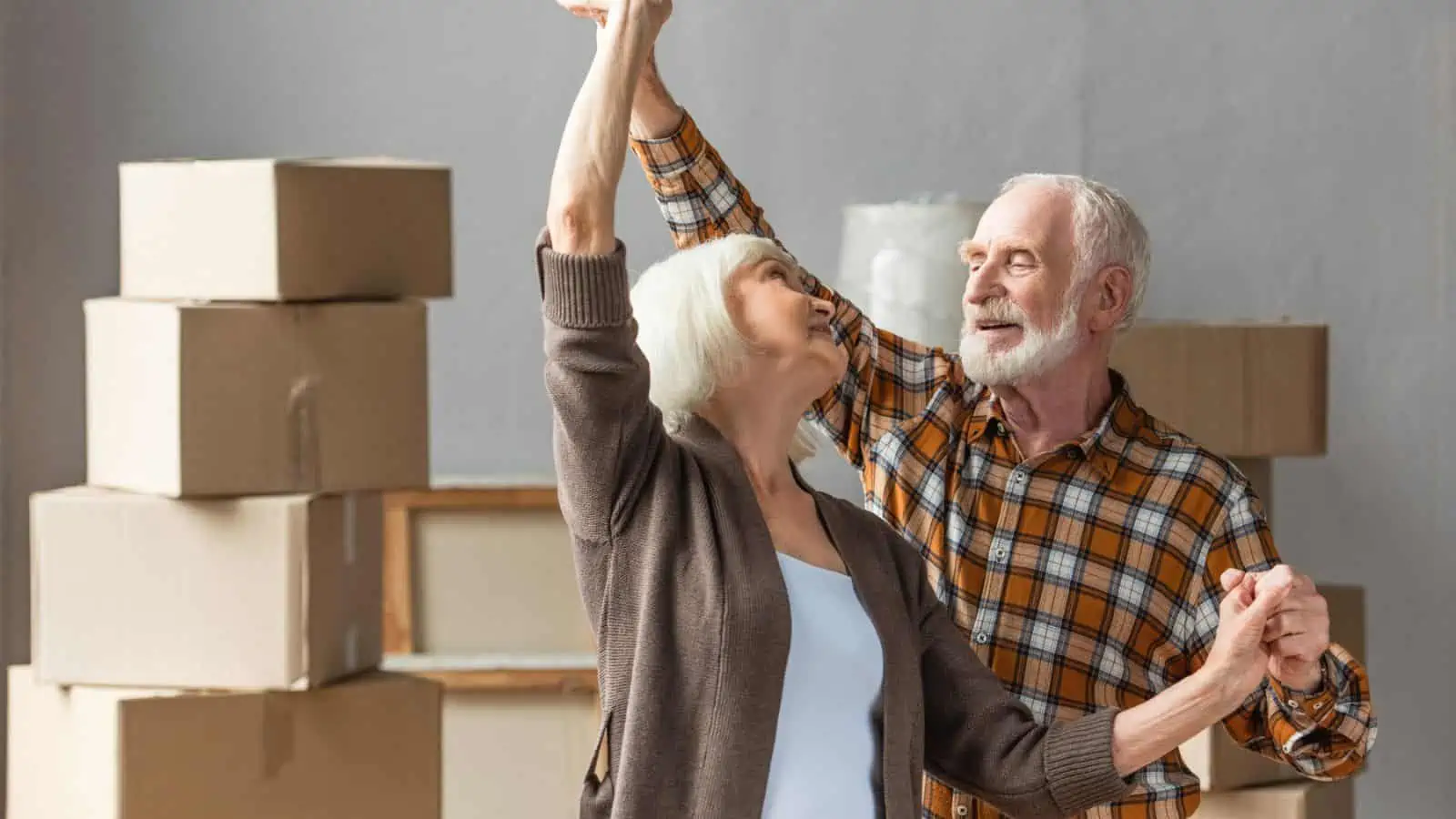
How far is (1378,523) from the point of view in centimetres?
339

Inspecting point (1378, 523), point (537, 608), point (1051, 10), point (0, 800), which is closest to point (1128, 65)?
Result: point (1051, 10)

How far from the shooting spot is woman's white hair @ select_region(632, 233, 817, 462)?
Answer: 1596 mm

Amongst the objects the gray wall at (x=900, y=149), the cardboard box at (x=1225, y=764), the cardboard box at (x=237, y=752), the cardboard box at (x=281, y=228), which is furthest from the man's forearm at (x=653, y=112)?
the gray wall at (x=900, y=149)

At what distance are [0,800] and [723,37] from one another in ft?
6.57

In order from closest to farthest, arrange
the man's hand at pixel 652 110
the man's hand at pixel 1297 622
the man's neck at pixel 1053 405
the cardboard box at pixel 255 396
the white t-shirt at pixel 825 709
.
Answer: the white t-shirt at pixel 825 709
the man's hand at pixel 1297 622
the man's hand at pixel 652 110
the man's neck at pixel 1053 405
the cardboard box at pixel 255 396

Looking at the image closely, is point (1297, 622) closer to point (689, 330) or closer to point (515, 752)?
point (689, 330)

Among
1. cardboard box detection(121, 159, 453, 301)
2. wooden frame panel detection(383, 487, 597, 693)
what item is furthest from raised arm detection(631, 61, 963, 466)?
wooden frame panel detection(383, 487, 597, 693)

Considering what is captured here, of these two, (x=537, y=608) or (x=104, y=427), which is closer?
(x=104, y=427)

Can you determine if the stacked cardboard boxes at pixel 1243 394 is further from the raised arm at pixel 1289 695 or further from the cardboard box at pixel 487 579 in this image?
the cardboard box at pixel 487 579

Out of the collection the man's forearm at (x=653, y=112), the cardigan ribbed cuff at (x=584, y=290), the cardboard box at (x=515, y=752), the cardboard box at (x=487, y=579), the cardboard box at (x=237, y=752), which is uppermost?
the man's forearm at (x=653, y=112)

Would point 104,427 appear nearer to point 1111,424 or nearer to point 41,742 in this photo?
point 41,742

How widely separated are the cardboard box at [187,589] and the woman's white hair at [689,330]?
101cm

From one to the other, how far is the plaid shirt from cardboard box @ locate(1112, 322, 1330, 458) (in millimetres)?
764

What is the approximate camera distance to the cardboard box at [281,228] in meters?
2.45
